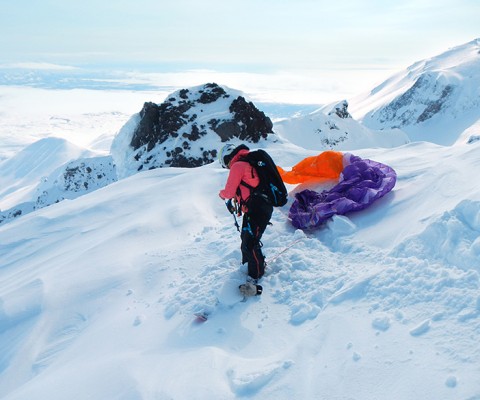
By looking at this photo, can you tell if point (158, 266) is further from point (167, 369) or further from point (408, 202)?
point (408, 202)

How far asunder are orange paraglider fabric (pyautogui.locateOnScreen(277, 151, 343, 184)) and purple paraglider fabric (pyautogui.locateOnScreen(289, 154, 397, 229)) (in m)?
0.29

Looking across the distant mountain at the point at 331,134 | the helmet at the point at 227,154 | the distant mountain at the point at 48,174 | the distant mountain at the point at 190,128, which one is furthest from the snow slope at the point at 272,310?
the distant mountain at the point at 48,174

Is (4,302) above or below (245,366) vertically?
below

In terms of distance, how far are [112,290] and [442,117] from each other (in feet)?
469

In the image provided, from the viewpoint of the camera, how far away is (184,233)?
713 cm

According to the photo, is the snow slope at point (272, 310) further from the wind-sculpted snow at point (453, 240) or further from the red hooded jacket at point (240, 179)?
the red hooded jacket at point (240, 179)

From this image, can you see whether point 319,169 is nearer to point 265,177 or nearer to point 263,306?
point 265,177

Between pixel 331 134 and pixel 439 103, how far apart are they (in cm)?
11456

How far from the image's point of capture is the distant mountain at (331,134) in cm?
3353

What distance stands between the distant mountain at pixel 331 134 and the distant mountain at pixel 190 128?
1014 centimetres

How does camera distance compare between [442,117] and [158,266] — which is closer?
[158,266]

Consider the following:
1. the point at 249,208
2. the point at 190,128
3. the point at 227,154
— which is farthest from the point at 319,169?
the point at 190,128

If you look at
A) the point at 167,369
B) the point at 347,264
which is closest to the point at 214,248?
the point at 347,264

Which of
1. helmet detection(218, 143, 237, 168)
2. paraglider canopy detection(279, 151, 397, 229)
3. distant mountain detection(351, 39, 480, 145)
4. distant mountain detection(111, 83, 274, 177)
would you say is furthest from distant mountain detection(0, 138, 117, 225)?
distant mountain detection(351, 39, 480, 145)
